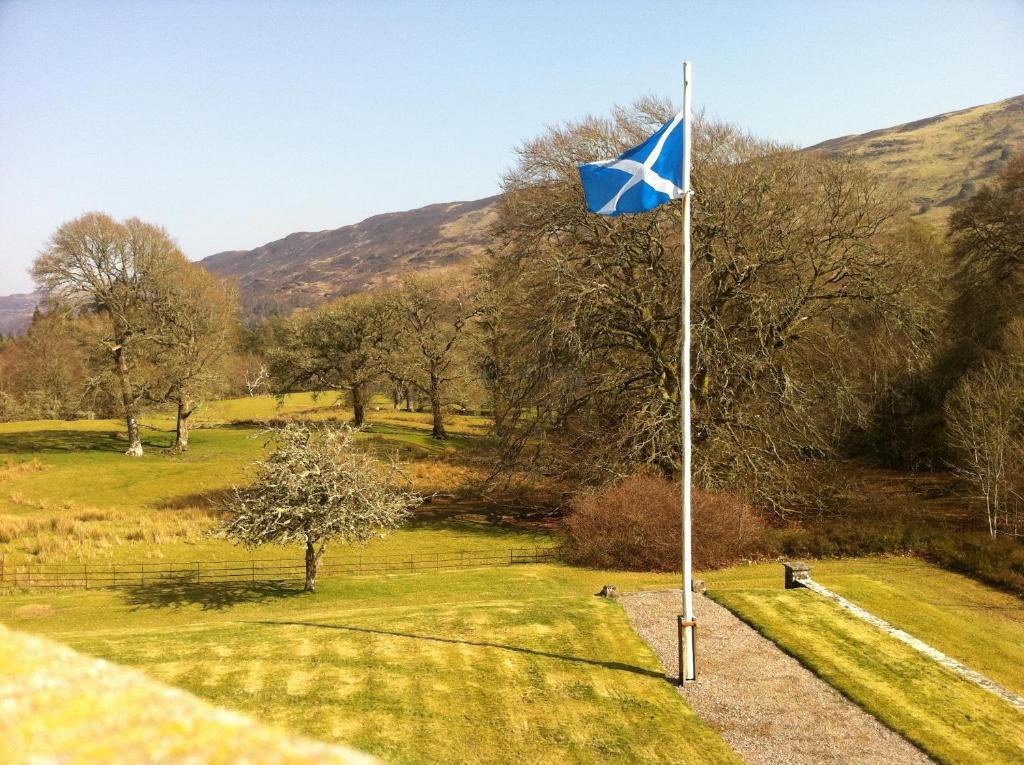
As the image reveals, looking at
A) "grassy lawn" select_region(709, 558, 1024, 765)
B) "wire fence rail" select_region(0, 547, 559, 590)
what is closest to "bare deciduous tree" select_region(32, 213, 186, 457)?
"wire fence rail" select_region(0, 547, 559, 590)

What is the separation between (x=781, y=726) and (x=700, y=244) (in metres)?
21.8

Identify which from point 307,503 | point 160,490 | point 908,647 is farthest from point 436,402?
point 908,647

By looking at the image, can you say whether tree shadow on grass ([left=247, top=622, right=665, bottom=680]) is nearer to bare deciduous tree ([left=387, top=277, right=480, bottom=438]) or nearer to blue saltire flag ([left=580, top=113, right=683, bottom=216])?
blue saltire flag ([left=580, top=113, right=683, bottom=216])

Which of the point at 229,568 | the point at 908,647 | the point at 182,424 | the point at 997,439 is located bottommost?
the point at 229,568

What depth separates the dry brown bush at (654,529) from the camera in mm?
25750

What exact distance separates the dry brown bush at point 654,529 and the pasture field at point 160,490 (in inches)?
260

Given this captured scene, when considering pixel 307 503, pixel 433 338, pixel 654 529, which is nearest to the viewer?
pixel 307 503

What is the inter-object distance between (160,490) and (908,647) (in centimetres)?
4247

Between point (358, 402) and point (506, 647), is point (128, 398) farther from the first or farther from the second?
point (506, 647)

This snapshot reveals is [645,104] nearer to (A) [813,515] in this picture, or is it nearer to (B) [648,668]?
(A) [813,515]

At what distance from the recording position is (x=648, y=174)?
13742mm

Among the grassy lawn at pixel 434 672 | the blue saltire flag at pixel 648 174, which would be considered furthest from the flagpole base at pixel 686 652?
the blue saltire flag at pixel 648 174

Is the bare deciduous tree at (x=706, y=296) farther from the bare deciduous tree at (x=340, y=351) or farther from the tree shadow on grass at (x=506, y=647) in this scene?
the bare deciduous tree at (x=340, y=351)

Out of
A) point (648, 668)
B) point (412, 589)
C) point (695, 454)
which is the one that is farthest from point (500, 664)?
point (695, 454)
